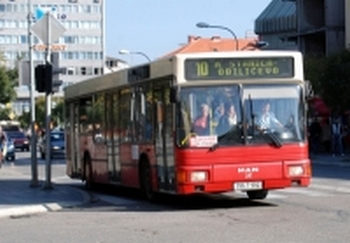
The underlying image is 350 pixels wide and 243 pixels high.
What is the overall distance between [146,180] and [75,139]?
7.20 metres

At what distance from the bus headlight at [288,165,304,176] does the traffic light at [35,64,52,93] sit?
8.16m

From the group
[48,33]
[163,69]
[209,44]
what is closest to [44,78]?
[48,33]

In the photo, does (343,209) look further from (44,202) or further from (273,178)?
(44,202)

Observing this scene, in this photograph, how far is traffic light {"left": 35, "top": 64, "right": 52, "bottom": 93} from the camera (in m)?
25.2

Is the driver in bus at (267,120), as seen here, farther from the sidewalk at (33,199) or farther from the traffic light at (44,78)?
the traffic light at (44,78)

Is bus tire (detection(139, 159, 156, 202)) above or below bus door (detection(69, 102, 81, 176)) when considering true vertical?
below

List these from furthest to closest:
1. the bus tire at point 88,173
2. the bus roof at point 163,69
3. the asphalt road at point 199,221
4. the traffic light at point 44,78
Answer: the bus tire at point 88,173, the traffic light at point 44,78, the bus roof at point 163,69, the asphalt road at point 199,221

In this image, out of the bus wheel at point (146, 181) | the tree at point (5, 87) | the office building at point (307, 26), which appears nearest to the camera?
the bus wheel at point (146, 181)

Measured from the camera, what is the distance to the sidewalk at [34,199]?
1981 cm

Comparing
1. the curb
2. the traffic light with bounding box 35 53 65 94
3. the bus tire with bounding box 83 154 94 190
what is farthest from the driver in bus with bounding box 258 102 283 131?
the bus tire with bounding box 83 154 94 190

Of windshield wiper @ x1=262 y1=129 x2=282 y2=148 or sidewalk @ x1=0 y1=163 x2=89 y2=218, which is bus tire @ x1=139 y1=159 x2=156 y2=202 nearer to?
sidewalk @ x1=0 y1=163 x2=89 y2=218

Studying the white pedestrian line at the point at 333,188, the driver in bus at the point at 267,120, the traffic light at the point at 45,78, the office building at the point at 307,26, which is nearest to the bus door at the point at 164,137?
the driver in bus at the point at 267,120

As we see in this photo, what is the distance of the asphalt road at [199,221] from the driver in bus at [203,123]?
4.80ft

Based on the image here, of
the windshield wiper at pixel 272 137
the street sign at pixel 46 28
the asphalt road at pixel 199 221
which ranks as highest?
the street sign at pixel 46 28
